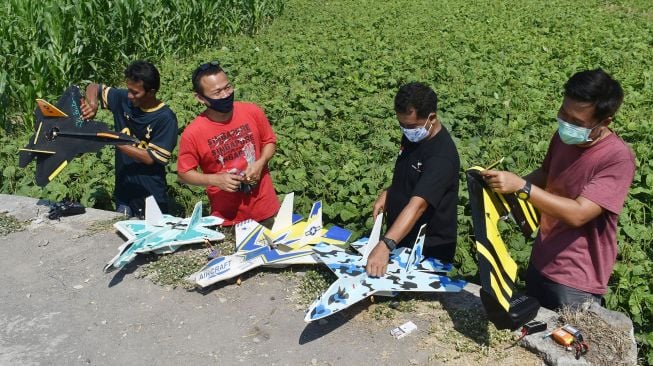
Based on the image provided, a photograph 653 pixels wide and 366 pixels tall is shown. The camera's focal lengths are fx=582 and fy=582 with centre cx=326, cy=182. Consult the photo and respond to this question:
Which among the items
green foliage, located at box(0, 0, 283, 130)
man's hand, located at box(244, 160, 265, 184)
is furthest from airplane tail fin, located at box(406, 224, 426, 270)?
green foliage, located at box(0, 0, 283, 130)

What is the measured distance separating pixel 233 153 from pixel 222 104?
394 millimetres

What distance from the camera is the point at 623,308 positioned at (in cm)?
401

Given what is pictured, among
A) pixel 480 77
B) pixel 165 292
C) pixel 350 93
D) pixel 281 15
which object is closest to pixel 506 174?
pixel 165 292

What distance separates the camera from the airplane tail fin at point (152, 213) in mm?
4355

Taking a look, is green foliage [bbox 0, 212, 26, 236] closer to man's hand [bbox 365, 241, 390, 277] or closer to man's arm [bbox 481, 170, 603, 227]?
man's hand [bbox 365, 241, 390, 277]

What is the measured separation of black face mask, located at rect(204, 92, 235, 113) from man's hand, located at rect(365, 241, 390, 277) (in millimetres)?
1601

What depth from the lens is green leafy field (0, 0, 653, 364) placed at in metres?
5.28

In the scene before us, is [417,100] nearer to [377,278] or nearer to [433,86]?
[377,278]

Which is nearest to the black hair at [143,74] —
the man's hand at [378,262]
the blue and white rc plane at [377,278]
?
the blue and white rc plane at [377,278]

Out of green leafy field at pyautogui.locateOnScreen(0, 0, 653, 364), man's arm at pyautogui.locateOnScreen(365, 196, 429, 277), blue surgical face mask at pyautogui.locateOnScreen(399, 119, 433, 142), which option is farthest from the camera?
green leafy field at pyautogui.locateOnScreen(0, 0, 653, 364)

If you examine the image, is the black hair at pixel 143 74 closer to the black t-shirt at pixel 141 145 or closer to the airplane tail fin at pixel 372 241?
the black t-shirt at pixel 141 145

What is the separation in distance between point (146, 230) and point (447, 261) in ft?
7.32

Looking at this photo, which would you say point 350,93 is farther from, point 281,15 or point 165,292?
point 281,15

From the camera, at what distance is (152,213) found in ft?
14.5
